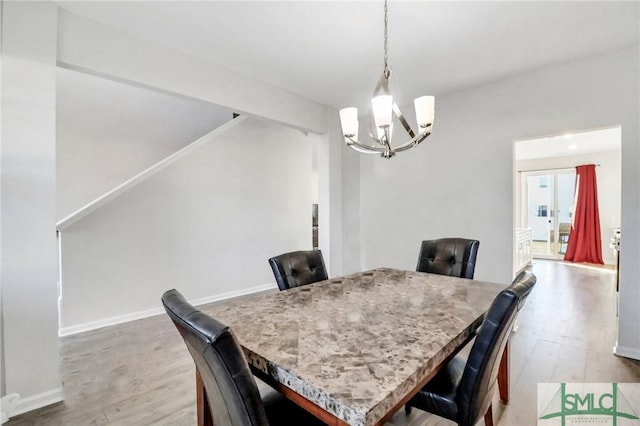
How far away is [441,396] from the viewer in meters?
1.29

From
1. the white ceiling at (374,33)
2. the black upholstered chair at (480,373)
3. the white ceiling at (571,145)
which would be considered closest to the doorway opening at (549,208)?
the white ceiling at (571,145)

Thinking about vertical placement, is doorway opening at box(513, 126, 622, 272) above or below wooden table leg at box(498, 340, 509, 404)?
above

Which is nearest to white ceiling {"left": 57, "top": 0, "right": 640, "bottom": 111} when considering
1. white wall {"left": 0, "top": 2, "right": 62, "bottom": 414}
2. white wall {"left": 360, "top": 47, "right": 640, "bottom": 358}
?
white wall {"left": 360, "top": 47, "right": 640, "bottom": 358}

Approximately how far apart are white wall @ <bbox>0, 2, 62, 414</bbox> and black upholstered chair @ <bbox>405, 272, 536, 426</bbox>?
236cm

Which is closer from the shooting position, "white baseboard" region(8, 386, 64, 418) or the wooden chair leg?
the wooden chair leg

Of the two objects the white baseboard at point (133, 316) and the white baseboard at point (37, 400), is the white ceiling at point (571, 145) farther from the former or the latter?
the white baseboard at point (37, 400)

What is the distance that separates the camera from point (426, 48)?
8.44ft

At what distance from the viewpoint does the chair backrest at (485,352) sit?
111cm

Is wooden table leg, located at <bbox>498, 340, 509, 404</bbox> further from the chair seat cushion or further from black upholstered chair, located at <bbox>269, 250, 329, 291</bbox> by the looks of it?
black upholstered chair, located at <bbox>269, 250, 329, 291</bbox>

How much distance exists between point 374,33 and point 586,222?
7075 millimetres

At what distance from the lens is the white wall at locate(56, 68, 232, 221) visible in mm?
4066

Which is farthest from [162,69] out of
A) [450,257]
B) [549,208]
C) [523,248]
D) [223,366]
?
[549,208]

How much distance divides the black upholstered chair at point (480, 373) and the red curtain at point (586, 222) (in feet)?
23.4

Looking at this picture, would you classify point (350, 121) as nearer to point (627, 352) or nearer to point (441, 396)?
point (441, 396)
